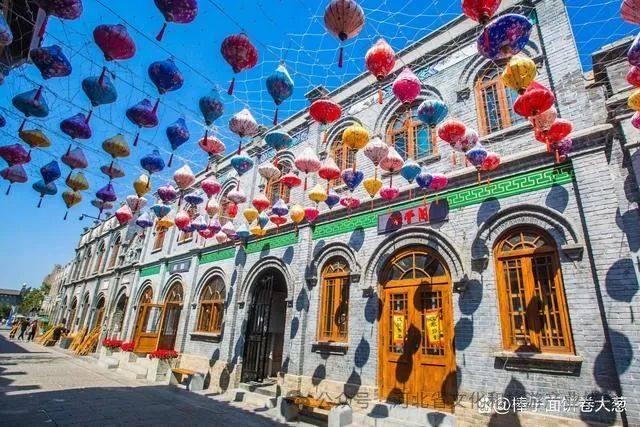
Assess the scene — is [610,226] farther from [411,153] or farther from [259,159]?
[259,159]

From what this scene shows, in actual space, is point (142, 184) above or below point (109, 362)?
above

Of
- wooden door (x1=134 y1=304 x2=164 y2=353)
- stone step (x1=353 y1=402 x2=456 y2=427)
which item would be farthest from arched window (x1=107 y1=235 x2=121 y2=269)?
stone step (x1=353 y1=402 x2=456 y2=427)

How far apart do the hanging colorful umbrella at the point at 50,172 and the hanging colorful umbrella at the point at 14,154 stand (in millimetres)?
578

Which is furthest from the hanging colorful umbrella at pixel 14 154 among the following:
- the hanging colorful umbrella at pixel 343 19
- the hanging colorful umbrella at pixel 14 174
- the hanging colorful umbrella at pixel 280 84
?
the hanging colorful umbrella at pixel 343 19

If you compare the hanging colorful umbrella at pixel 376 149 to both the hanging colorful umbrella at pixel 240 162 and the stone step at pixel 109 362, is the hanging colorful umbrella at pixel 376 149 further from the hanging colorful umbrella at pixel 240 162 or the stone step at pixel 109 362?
the stone step at pixel 109 362

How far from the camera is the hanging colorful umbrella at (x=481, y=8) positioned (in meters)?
4.07

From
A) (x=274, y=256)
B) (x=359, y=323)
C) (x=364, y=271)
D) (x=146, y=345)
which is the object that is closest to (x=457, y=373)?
(x=359, y=323)

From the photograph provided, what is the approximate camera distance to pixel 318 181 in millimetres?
10930

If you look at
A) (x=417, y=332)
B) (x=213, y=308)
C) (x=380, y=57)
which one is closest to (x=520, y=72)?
(x=380, y=57)

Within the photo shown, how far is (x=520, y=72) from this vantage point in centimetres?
456

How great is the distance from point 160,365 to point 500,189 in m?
12.6

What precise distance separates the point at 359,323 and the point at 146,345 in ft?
34.8

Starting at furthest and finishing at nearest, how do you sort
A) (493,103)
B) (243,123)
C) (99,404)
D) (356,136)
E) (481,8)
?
(99,404) < (493,103) < (243,123) < (356,136) < (481,8)

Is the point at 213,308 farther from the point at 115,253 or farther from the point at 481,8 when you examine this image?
the point at 115,253
